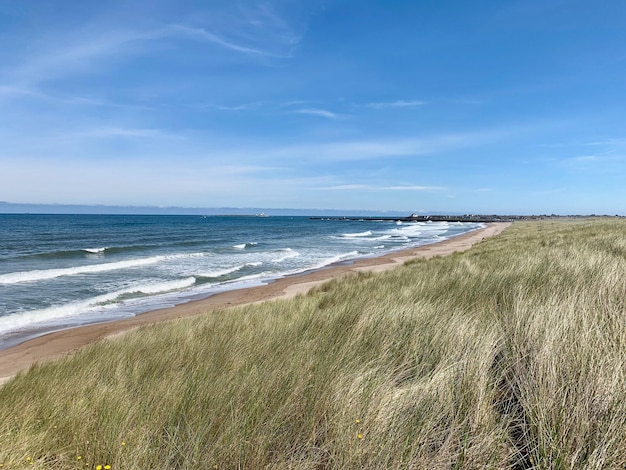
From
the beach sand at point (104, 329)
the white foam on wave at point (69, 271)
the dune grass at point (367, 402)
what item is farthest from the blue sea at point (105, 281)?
the dune grass at point (367, 402)

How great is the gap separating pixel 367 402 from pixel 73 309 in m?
15.2

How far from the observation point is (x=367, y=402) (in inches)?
111

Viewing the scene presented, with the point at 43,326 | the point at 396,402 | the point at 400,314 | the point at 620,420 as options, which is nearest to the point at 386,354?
the point at 396,402

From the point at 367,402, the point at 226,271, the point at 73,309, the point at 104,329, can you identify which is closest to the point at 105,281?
the point at 73,309

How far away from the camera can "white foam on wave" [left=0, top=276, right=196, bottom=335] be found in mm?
12367

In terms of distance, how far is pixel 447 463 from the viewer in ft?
7.43

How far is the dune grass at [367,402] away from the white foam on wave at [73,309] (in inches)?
370

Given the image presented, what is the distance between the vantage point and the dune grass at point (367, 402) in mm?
2348

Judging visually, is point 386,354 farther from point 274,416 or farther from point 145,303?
point 145,303

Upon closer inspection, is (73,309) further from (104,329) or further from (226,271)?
(226,271)

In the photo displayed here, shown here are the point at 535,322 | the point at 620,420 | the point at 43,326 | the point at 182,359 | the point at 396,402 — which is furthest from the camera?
the point at 43,326

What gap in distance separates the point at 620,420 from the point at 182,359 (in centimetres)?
460

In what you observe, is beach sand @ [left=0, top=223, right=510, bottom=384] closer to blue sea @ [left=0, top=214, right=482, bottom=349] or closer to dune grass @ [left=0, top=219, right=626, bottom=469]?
blue sea @ [left=0, top=214, right=482, bottom=349]

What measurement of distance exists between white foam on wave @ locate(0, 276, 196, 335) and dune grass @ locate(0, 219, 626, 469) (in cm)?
939
